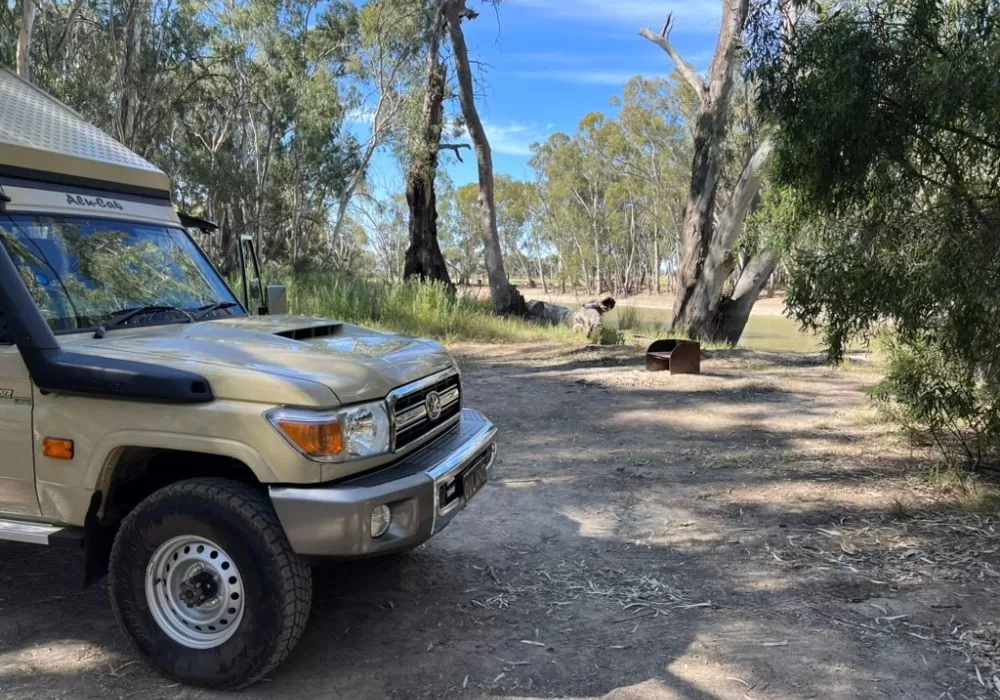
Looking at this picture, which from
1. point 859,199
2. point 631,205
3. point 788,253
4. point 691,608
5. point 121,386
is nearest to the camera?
point 121,386

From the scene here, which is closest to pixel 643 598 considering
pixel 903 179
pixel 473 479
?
pixel 473 479

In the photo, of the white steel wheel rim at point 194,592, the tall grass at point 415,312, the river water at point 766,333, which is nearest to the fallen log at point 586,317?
the tall grass at point 415,312

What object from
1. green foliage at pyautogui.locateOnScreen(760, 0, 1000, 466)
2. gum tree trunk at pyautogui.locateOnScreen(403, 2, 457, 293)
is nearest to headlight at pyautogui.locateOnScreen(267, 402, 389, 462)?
green foliage at pyautogui.locateOnScreen(760, 0, 1000, 466)

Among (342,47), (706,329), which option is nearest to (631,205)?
(342,47)

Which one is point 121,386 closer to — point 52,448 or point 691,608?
point 52,448

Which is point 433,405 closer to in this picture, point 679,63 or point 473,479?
point 473,479

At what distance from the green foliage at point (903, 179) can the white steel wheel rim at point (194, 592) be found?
4.51 metres

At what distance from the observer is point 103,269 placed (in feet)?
13.1

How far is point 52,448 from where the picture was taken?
3309mm

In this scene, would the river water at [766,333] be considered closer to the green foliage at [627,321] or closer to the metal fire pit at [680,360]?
the green foliage at [627,321]

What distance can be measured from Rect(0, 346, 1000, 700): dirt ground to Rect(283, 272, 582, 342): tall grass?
1098 cm

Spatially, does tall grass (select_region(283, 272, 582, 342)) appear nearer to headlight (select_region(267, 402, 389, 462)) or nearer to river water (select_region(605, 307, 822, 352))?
river water (select_region(605, 307, 822, 352))

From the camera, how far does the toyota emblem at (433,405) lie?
3.80 meters

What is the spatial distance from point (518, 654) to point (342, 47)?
33.8 m
